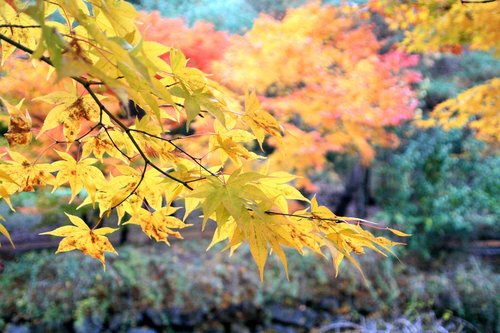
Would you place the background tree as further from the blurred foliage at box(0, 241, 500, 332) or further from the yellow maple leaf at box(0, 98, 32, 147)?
the yellow maple leaf at box(0, 98, 32, 147)

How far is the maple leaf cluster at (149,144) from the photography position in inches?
18.0

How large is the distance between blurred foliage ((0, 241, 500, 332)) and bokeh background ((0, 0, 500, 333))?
0.01m

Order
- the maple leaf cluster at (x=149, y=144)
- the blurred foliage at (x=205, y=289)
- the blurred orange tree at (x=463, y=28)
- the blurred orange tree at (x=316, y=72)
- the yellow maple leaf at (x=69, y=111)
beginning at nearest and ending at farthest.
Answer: the maple leaf cluster at (x=149, y=144)
the yellow maple leaf at (x=69, y=111)
the blurred orange tree at (x=463, y=28)
the blurred orange tree at (x=316, y=72)
the blurred foliage at (x=205, y=289)

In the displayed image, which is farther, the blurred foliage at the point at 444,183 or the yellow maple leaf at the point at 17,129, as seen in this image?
the blurred foliage at the point at 444,183

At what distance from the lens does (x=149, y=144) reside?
0.64 meters

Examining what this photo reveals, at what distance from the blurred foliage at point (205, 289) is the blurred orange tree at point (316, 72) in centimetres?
121

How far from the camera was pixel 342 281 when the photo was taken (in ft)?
14.1

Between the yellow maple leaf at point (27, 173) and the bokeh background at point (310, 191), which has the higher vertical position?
the yellow maple leaf at point (27, 173)

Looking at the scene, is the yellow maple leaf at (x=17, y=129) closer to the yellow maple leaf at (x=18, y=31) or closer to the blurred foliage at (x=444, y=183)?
the yellow maple leaf at (x=18, y=31)

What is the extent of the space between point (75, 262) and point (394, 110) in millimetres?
3020

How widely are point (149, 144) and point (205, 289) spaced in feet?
11.4

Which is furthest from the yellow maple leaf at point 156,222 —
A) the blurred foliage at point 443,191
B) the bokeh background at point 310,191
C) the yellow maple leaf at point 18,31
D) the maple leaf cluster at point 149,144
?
the blurred foliage at point 443,191

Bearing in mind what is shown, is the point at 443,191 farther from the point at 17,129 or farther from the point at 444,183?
the point at 17,129

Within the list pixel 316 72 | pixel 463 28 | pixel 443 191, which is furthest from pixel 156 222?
pixel 443 191
